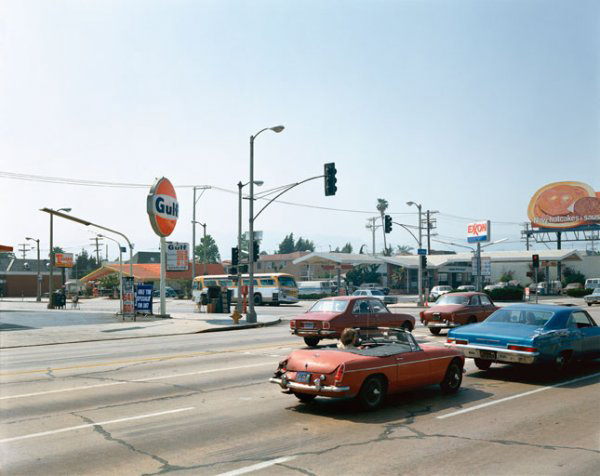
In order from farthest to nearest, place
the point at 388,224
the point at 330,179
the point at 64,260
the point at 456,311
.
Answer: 1. the point at 64,260
2. the point at 388,224
3. the point at 330,179
4. the point at 456,311

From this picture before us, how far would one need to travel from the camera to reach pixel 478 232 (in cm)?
6512

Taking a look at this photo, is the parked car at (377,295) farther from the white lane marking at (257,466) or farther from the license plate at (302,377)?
the white lane marking at (257,466)

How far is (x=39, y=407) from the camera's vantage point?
9.51m

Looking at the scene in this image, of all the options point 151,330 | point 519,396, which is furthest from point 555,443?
point 151,330

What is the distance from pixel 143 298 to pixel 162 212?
5.36 m

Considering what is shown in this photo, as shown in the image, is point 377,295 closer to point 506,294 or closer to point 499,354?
point 506,294

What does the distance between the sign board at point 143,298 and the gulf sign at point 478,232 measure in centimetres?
3996

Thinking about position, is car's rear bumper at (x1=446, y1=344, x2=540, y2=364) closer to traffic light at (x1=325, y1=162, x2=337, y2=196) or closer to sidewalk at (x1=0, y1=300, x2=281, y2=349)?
sidewalk at (x1=0, y1=300, x2=281, y2=349)

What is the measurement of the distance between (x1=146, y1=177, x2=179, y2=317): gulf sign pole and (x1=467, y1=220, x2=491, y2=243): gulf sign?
122 feet

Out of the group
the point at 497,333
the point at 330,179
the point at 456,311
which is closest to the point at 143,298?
the point at 330,179

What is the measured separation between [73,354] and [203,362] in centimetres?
498

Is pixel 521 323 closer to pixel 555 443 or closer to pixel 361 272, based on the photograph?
pixel 555 443

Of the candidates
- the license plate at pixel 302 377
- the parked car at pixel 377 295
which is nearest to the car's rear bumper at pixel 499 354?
the license plate at pixel 302 377

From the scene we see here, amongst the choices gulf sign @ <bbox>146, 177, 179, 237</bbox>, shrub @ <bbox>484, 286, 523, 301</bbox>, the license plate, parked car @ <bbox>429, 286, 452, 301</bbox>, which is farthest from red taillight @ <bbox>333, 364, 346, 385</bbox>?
parked car @ <bbox>429, 286, 452, 301</bbox>
